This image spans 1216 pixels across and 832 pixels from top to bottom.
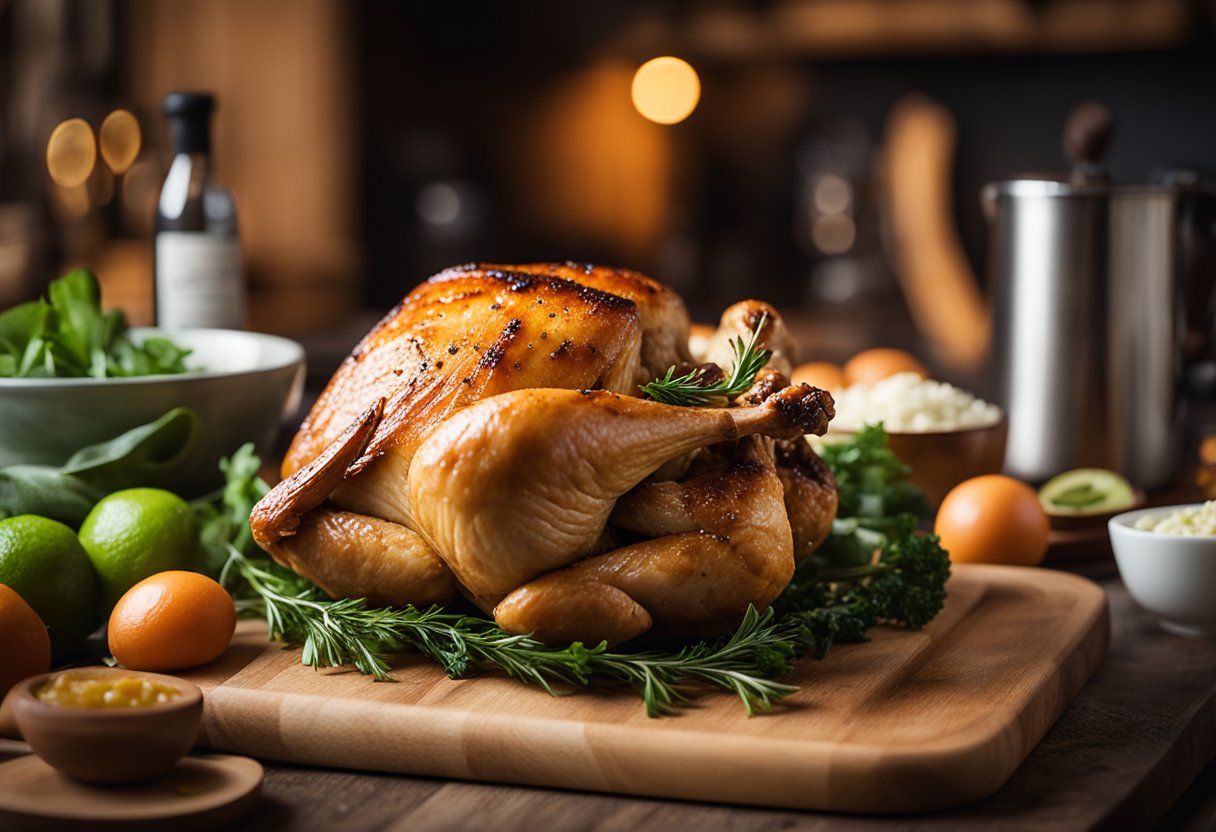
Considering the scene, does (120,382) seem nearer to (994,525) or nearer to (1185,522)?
(994,525)

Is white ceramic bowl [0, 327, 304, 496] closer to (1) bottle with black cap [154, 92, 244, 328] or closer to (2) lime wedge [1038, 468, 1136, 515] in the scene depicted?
(1) bottle with black cap [154, 92, 244, 328]

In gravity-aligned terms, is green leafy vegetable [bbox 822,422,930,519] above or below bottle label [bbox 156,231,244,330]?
below

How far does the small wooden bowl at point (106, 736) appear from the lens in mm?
1180

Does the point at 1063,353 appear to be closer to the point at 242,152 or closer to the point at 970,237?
the point at 970,237

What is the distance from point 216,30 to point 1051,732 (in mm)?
5898

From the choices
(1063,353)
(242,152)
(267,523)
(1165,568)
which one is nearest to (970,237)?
(242,152)

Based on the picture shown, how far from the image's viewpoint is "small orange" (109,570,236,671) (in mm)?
1481

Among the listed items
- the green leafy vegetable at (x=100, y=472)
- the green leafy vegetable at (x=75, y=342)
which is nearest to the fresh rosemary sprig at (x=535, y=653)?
the green leafy vegetable at (x=100, y=472)

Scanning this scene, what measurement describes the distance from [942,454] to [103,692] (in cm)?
137

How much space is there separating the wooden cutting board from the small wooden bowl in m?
0.16

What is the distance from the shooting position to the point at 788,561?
1488mm

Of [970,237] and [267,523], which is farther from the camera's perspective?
[970,237]

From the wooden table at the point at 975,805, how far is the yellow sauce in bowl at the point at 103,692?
0.14 metres

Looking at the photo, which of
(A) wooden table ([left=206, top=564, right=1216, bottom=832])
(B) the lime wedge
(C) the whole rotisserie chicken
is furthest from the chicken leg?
(B) the lime wedge
